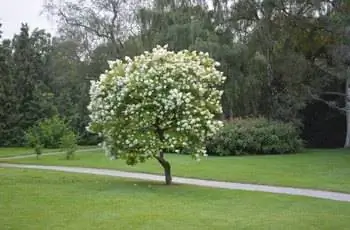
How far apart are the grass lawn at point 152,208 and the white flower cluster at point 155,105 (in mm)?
1389

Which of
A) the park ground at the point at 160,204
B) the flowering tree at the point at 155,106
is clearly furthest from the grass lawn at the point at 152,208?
the flowering tree at the point at 155,106

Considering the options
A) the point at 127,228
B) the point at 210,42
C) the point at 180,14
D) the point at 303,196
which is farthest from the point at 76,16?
the point at 127,228

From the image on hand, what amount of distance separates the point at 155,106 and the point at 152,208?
4.55m

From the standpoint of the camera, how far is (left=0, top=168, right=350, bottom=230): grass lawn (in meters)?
10.9

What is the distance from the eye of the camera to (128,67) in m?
17.3

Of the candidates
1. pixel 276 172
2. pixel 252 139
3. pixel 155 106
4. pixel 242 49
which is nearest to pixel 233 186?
pixel 155 106

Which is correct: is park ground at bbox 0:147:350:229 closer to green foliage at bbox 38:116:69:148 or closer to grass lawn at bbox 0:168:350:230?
grass lawn at bbox 0:168:350:230

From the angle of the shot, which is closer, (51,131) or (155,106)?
(155,106)

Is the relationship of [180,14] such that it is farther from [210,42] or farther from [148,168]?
[148,168]

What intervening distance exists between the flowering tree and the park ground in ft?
4.47

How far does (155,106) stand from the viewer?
16875 millimetres

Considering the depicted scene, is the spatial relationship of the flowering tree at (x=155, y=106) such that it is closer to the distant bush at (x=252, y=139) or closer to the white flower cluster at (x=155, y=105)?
the white flower cluster at (x=155, y=105)

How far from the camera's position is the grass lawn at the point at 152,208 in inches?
430

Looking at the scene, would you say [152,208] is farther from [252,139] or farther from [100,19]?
[100,19]
